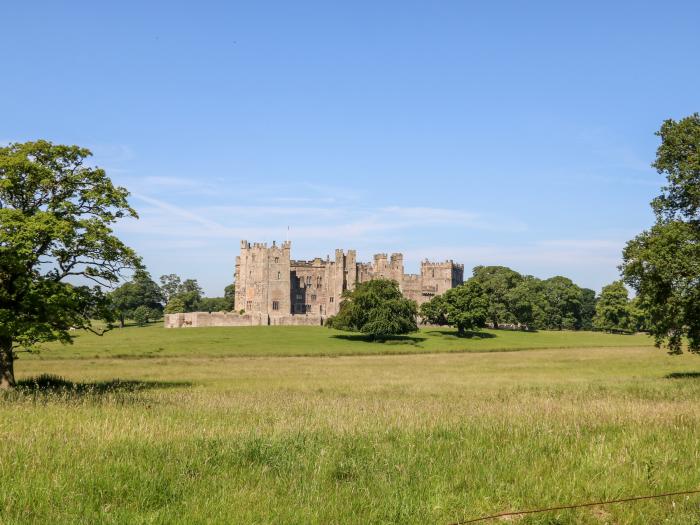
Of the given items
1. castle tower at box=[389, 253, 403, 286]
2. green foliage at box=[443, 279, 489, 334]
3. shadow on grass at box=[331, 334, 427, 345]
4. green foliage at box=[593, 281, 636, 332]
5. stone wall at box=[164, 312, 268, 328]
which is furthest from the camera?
castle tower at box=[389, 253, 403, 286]

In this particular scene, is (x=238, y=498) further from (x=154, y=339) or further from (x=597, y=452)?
(x=154, y=339)

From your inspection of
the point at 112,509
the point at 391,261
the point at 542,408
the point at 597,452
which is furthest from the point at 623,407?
the point at 391,261

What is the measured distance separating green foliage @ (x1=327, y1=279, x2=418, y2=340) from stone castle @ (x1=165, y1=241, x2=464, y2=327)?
2644cm

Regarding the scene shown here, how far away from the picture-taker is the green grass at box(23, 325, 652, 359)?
64.6 metres

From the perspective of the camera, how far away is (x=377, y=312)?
9075 centimetres

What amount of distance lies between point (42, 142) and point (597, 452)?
23164 mm

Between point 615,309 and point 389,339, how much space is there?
211ft


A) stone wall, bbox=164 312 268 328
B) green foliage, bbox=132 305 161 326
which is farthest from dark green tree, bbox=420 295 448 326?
green foliage, bbox=132 305 161 326

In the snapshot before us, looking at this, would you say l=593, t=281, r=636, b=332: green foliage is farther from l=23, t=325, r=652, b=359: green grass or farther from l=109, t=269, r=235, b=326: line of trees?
l=109, t=269, r=235, b=326: line of trees

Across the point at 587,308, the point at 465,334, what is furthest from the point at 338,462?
the point at 587,308

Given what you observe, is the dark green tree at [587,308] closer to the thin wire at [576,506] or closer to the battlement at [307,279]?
the battlement at [307,279]

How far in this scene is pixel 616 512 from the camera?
7.66 meters

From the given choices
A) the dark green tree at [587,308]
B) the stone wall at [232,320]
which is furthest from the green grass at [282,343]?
the dark green tree at [587,308]

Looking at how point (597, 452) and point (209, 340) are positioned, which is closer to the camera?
point (597, 452)
